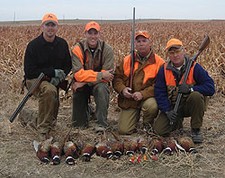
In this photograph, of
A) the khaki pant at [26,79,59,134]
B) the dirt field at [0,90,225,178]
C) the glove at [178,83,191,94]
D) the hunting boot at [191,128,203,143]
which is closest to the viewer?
the dirt field at [0,90,225,178]

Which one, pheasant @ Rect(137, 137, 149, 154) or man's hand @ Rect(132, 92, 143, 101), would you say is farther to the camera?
man's hand @ Rect(132, 92, 143, 101)

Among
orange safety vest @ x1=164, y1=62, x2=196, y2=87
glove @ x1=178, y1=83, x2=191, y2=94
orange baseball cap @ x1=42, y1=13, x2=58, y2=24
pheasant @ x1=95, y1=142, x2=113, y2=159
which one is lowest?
pheasant @ x1=95, y1=142, x2=113, y2=159

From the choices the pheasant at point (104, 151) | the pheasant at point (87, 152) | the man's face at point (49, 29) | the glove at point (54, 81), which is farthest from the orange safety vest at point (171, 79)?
the man's face at point (49, 29)

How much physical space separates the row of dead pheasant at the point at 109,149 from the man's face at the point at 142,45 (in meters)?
1.52

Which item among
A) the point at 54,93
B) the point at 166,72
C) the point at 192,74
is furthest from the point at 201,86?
the point at 54,93

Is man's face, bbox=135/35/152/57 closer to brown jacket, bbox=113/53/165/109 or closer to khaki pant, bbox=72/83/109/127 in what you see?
brown jacket, bbox=113/53/165/109

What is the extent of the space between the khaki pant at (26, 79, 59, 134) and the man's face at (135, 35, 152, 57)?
149 cm

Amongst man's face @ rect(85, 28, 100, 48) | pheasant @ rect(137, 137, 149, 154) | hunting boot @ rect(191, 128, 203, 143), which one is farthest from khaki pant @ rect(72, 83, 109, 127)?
hunting boot @ rect(191, 128, 203, 143)

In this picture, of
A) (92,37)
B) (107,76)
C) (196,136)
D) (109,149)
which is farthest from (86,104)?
(196,136)

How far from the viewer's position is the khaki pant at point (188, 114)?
5.51 metres

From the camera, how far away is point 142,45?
233 inches

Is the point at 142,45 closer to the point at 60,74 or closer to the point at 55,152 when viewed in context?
the point at 60,74

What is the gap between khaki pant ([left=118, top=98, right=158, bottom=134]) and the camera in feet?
19.4

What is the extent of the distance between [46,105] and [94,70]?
1042 mm
